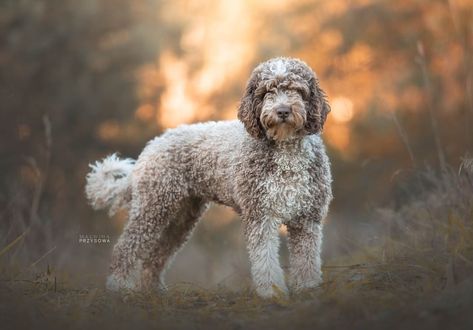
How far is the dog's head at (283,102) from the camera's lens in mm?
5668

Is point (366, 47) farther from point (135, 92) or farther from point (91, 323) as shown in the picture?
point (91, 323)

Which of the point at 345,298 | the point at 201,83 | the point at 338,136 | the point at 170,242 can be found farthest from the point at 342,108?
the point at 345,298

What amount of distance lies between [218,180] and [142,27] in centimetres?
952

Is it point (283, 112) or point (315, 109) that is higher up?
point (315, 109)

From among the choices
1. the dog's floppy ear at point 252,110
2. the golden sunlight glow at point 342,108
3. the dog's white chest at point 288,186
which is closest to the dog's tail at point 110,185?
the dog's floppy ear at point 252,110

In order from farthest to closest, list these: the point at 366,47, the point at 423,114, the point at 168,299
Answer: the point at 366,47, the point at 423,114, the point at 168,299

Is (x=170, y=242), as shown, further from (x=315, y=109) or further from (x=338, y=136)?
(x=338, y=136)

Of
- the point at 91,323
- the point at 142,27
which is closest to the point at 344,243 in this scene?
the point at 91,323

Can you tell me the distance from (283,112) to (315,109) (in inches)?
16.9

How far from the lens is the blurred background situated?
12.4 m

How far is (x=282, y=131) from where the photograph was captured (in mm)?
5762

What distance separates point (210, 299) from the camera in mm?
5691

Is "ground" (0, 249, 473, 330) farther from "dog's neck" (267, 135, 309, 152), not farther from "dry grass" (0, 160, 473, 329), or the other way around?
"dog's neck" (267, 135, 309, 152)

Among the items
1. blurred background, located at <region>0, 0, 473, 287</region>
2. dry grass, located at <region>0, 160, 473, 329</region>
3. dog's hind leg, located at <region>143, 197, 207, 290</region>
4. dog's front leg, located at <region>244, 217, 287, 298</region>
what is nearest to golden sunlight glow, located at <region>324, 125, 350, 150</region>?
blurred background, located at <region>0, 0, 473, 287</region>
